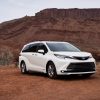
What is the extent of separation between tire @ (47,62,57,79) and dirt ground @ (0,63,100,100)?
35cm

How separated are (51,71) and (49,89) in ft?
10.3

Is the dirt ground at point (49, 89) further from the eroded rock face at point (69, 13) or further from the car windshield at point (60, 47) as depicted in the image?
the eroded rock face at point (69, 13)

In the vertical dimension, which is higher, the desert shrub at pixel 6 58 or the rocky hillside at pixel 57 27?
the rocky hillside at pixel 57 27

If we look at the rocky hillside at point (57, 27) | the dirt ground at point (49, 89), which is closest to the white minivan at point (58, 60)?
the dirt ground at point (49, 89)

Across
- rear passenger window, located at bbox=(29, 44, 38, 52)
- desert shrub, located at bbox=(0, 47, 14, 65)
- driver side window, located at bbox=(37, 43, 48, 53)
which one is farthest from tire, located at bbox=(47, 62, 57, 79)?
desert shrub, located at bbox=(0, 47, 14, 65)

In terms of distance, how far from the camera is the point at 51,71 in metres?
16.7

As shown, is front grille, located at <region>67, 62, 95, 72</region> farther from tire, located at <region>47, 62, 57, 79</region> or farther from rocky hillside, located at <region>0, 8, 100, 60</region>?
rocky hillside, located at <region>0, 8, 100, 60</region>

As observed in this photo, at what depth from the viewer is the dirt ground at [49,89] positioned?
1209 cm

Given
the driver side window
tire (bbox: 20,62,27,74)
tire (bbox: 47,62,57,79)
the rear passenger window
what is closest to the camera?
tire (bbox: 47,62,57,79)

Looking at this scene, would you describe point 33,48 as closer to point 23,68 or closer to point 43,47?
point 43,47

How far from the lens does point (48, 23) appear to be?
111562mm

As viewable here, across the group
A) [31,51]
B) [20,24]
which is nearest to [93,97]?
[31,51]

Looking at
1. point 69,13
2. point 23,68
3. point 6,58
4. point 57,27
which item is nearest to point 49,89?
point 23,68

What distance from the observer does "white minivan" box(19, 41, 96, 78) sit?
52.8 feet
